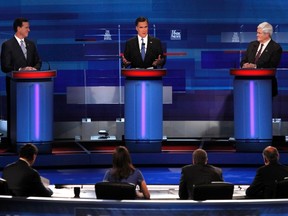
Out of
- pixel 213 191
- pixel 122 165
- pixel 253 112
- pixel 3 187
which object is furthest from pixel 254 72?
pixel 3 187

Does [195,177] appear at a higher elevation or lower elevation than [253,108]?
lower

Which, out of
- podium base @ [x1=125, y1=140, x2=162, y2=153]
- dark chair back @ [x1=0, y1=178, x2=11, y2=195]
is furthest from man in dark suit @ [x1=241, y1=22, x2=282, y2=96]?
dark chair back @ [x1=0, y1=178, x2=11, y2=195]

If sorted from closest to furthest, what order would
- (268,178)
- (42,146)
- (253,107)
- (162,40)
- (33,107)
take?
(268,178), (33,107), (42,146), (253,107), (162,40)

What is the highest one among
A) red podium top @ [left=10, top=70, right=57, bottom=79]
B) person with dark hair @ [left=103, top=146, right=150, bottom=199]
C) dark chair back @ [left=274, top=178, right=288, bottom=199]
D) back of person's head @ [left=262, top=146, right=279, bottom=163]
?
red podium top @ [left=10, top=70, right=57, bottom=79]

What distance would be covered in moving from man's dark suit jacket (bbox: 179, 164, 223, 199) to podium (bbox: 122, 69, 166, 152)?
4.63m

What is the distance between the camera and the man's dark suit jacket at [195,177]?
7352 mm

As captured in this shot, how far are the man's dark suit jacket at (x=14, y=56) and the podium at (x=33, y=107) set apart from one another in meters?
0.13

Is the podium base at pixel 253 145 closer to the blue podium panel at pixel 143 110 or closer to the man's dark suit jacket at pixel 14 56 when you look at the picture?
the blue podium panel at pixel 143 110

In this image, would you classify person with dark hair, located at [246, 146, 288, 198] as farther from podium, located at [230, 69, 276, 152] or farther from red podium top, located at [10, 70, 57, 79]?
red podium top, located at [10, 70, 57, 79]

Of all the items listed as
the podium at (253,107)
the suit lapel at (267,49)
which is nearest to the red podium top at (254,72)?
the podium at (253,107)

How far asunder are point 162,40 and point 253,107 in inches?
113

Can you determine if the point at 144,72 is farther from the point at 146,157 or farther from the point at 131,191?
the point at 131,191

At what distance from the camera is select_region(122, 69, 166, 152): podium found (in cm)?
1202

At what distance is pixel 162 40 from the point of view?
570 inches
